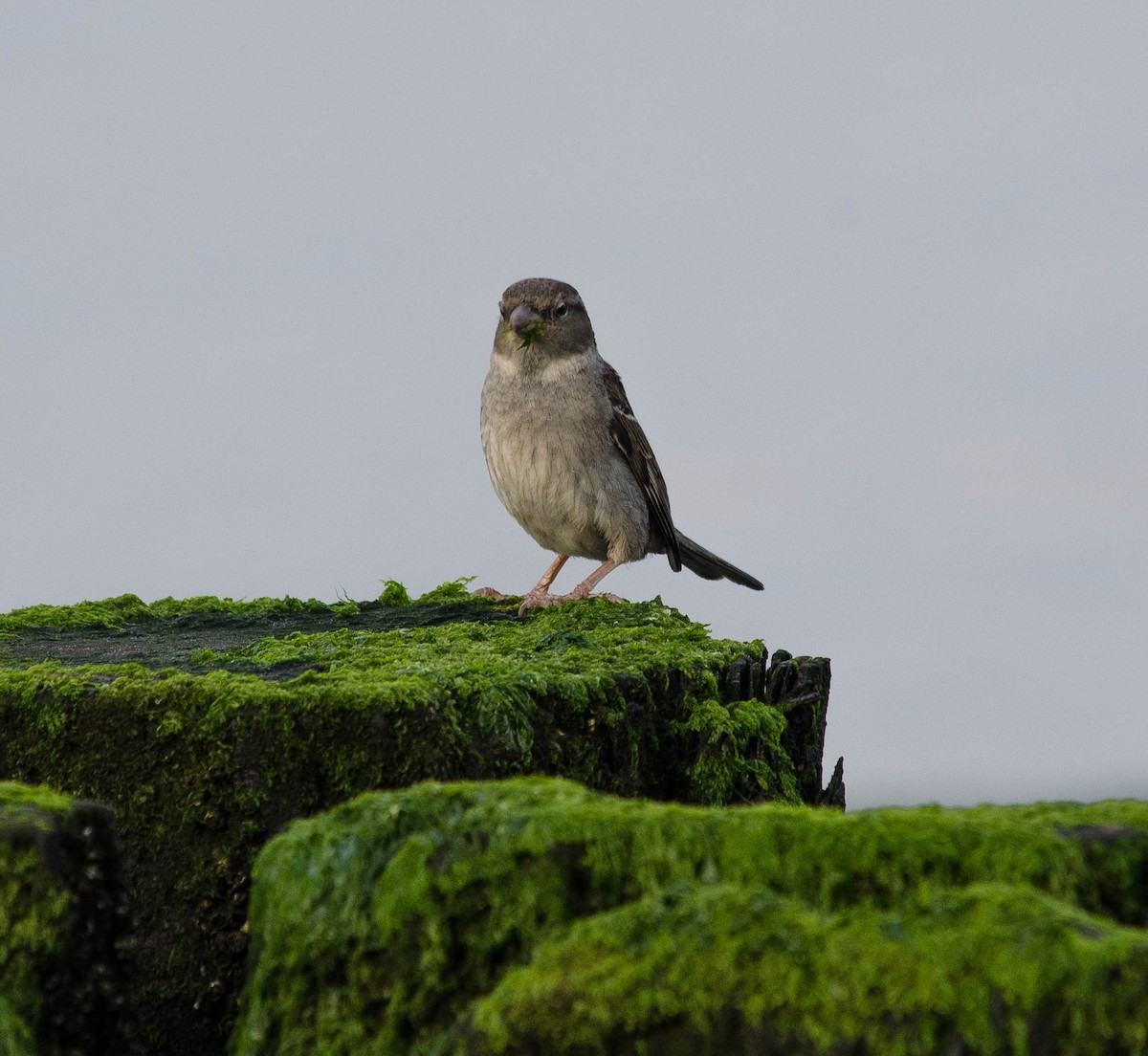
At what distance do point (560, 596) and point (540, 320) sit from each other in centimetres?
184

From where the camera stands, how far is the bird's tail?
9750mm

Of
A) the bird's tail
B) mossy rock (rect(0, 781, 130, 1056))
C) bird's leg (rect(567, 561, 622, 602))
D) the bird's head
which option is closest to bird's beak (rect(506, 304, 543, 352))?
the bird's head

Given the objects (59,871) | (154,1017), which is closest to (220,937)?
(154,1017)

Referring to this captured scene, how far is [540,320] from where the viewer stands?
8.30m

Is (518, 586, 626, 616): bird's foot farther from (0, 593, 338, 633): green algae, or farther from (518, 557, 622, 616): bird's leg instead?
(0, 593, 338, 633): green algae

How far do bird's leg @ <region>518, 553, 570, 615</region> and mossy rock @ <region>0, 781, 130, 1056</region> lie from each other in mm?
4240

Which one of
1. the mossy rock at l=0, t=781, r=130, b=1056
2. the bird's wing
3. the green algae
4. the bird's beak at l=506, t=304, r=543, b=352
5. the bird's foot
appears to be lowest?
the mossy rock at l=0, t=781, r=130, b=1056

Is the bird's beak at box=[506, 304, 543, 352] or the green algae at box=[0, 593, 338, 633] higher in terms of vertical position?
the bird's beak at box=[506, 304, 543, 352]

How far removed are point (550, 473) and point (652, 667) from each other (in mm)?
3209

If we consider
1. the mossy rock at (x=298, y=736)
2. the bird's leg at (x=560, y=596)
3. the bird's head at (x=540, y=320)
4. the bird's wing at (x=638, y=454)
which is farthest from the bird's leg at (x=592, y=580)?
the mossy rock at (x=298, y=736)

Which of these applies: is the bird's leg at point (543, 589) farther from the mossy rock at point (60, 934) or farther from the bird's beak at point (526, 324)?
the mossy rock at point (60, 934)

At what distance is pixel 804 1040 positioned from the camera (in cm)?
202

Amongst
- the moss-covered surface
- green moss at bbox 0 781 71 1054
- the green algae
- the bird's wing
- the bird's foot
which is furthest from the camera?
the bird's wing

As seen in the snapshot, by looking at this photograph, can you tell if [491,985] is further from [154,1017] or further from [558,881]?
[154,1017]
